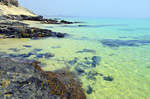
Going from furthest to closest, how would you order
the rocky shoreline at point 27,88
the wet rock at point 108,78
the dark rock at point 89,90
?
the wet rock at point 108,78
the dark rock at point 89,90
the rocky shoreline at point 27,88

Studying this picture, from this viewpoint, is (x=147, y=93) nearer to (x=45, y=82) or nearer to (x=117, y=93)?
(x=117, y=93)

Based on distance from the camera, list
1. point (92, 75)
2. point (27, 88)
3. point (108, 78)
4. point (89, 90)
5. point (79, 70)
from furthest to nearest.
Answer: point (79, 70) → point (92, 75) → point (108, 78) → point (89, 90) → point (27, 88)

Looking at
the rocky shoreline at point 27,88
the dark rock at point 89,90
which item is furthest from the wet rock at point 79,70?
the rocky shoreline at point 27,88

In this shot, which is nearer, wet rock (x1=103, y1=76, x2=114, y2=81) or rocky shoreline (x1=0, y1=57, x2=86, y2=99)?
rocky shoreline (x1=0, y1=57, x2=86, y2=99)

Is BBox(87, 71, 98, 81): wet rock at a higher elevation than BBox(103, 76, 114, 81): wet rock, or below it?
higher

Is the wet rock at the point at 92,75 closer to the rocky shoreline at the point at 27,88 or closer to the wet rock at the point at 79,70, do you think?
the wet rock at the point at 79,70

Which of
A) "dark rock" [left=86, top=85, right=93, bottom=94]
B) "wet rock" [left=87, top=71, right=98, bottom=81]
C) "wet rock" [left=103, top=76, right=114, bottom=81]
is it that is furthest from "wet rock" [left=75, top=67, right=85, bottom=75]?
"dark rock" [left=86, top=85, right=93, bottom=94]

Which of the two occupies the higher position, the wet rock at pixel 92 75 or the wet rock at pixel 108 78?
the wet rock at pixel 92 75

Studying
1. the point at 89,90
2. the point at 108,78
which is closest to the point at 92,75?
the point at 108,78

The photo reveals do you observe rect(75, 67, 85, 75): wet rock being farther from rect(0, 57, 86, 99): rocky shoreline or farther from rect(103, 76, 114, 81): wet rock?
rect(0, 57, 86, 99): rocky shoreline

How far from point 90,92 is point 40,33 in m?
14.9

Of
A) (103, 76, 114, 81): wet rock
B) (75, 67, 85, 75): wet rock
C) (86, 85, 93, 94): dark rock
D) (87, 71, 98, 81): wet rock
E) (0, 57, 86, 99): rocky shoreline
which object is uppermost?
(0, 57, 86, 99): rocky shoreline

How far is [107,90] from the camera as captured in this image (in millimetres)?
5328

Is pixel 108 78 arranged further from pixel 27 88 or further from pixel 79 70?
pixel 27 88
